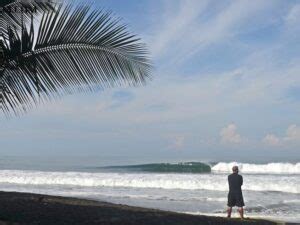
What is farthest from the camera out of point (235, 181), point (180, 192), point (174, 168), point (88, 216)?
point (174, 168)

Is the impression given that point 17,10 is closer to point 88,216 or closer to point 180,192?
point 88,216

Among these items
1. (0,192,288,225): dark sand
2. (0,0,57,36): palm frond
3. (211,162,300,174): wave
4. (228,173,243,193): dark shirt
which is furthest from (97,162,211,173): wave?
(0,0,57,36): palm frond

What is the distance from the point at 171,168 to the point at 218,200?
30688 millimetres

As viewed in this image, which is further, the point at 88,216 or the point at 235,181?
the point at 235,181

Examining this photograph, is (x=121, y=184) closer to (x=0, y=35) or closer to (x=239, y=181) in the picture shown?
(x=239, y=181)

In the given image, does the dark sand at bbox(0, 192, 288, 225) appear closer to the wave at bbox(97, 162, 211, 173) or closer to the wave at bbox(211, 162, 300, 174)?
the wave at bbox(97, 162, 211, 173)

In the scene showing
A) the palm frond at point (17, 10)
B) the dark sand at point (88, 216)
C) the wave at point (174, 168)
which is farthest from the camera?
the wave at point (174, 168)

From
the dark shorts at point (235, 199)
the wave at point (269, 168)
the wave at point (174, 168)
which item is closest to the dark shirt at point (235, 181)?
the dark shorts at point (235, 199)

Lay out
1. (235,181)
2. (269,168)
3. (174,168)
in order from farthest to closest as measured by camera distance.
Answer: (174,168), (269,168), (235,181)

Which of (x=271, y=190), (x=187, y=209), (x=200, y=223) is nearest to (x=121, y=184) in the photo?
(x=271, y=190)

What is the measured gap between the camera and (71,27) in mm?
5754

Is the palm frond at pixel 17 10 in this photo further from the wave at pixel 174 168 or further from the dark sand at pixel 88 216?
the wave at pixel 174 168

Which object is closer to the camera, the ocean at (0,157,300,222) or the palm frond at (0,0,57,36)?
the palm frond at (0,0,57,36)

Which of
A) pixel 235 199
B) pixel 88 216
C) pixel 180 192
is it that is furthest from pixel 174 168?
pixel 88 216
